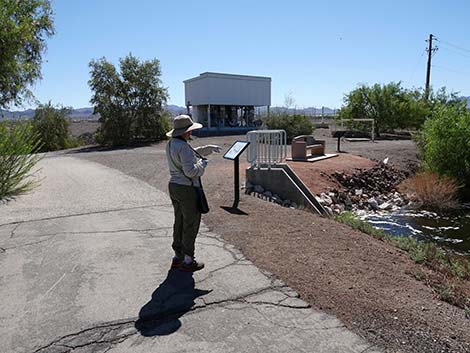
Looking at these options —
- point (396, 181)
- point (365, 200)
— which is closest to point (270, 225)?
point (365, 200)

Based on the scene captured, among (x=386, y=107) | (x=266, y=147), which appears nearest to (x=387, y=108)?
(x=386, y=107)

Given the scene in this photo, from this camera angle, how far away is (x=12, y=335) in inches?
143

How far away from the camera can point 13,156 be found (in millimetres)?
9898

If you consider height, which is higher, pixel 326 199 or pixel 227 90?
pixel 227 90

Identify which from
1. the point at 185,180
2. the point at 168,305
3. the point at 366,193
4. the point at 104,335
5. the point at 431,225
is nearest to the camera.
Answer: the point at 104,335

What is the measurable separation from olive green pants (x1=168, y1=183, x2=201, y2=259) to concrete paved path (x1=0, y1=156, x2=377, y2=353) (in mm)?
353

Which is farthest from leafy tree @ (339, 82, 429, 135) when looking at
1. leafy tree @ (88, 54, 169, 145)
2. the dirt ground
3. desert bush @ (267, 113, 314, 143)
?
the dirt ground

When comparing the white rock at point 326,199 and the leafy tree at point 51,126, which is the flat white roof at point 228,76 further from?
the white rock at point 326,199

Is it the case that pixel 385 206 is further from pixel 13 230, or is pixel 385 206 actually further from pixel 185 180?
pixel 13 230

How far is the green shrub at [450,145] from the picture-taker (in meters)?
16.9

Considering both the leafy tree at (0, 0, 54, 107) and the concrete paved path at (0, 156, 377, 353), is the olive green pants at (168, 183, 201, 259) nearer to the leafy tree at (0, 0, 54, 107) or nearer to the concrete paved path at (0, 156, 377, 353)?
the concrete paved path at (0, 156, 377, 353)

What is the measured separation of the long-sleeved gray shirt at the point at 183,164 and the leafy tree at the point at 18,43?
8.60 metres

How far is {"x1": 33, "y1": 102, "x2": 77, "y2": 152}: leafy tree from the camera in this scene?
31.5m

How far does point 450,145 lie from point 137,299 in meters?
16.2
